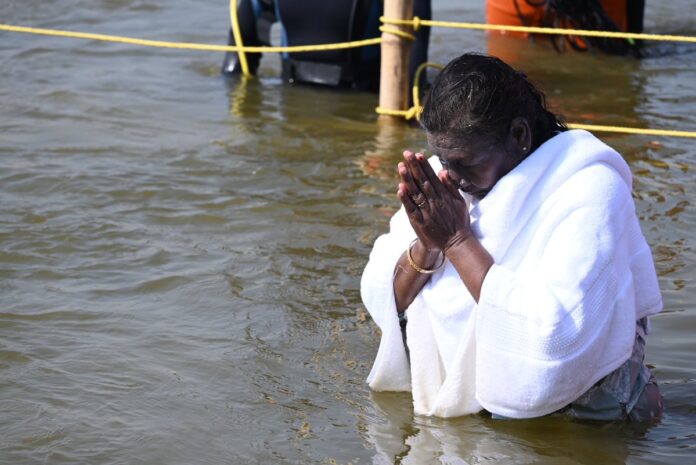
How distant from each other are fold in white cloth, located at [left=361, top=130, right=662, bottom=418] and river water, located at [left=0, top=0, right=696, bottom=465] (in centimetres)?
30

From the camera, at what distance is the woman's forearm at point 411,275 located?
288 centimetres

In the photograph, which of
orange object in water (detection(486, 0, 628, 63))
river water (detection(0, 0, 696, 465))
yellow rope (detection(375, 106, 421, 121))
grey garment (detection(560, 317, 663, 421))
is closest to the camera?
grey garment (detection(560, 317, 663, 421))

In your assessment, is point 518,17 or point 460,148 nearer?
point 460,148

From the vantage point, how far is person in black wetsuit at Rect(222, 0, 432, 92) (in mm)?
7273

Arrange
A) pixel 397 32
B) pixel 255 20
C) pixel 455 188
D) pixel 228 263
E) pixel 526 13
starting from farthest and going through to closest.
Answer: pixel 526 13 → pixel 255 20 → pixel 397 32 → pixel 228 263 → pixel 455 188

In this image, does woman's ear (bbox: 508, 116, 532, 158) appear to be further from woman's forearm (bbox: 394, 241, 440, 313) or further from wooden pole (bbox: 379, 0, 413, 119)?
wooden pole (bbox: 379, 0, 413, 119)

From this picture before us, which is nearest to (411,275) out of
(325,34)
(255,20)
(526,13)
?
(325,34)

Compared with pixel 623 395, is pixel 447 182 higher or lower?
higher

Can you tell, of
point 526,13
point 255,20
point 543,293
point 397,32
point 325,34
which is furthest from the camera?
point 526,13

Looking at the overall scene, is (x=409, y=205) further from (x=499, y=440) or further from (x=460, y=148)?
(x=499, y=440)

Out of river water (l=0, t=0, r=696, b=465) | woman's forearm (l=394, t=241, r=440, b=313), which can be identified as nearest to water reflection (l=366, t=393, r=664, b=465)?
river water (l=0, t=0, r=696, b=465)

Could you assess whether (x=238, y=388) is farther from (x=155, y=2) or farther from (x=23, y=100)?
(x=155, y=2)

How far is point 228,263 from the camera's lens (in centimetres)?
464

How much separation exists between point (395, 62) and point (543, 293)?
4181mm
